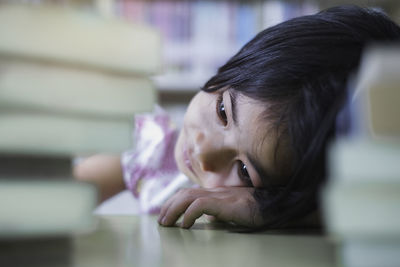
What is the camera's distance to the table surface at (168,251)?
0.23 meters

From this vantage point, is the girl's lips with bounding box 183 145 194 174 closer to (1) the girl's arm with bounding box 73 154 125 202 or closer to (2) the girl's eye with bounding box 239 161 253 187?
(2) the girl's eye with bounding box 239 161 253 187

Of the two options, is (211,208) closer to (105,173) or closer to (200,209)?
(200,209)

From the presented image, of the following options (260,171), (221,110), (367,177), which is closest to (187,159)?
(221,110)

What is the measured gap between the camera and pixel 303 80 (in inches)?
22.8

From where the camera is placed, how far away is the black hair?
51cm

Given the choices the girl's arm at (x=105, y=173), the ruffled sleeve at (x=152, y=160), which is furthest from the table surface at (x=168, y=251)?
the girl's arm at (x=105, y=173)

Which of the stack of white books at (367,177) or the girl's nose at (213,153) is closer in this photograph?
the stack of white books at (367,177)

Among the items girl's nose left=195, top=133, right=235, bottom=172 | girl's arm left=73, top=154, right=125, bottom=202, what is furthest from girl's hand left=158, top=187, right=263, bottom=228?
girl's arm left=73, top=154, right=125, bottom=202

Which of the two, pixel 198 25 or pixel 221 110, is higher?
pixel 198 25

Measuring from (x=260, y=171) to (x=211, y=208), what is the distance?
0.11 m

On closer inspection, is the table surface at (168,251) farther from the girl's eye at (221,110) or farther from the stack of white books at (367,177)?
the girl's eye at (221,110)

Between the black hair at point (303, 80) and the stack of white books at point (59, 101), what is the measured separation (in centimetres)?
26

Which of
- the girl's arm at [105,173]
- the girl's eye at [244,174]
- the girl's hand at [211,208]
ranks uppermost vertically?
the girl's eye at [244,174]

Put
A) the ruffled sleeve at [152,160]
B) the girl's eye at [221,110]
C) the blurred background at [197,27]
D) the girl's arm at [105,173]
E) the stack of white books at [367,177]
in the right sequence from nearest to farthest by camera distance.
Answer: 1. the stack of white books at [367,177]
2. the girl's eye at [221,110]
3. the ruffled sleeve at [152,160]
4. the girl's arm at [105,173]
5. the blurred background at [197,27]
